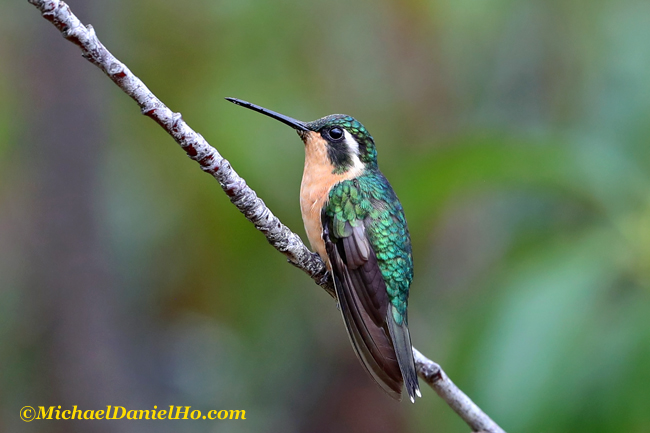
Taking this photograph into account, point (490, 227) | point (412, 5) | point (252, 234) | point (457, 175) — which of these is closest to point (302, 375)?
point (252, 234)

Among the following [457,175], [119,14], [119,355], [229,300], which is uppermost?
[119,14]

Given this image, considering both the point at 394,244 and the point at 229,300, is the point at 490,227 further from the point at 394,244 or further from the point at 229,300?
the point at 394,244

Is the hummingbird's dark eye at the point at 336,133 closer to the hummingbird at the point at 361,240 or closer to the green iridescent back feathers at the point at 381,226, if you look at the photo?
the hummingbird at the point at 361,240

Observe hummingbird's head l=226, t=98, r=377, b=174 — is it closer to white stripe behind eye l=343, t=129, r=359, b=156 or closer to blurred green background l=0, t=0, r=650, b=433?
white stripe behind eye l=343, t=129, r=359, b=156

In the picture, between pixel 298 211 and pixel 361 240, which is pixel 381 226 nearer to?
pixel 361 240

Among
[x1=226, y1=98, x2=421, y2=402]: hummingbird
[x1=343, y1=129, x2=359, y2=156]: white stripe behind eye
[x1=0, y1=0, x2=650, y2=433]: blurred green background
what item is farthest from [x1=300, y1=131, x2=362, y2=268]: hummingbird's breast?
[x1=0, y1=0, x2=650, y2=433]: blurred green background

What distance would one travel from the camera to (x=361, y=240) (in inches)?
118

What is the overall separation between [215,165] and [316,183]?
1.17m

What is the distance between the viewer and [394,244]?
10.3 feet

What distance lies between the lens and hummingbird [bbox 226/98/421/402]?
2.66 m

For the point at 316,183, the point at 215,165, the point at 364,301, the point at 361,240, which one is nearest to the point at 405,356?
the point at 364,301

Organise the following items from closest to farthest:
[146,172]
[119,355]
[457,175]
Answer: [457,175] < [119,355] < [146,172]

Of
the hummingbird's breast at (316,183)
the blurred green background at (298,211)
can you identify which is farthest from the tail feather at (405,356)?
the blurred green background at (298,211)

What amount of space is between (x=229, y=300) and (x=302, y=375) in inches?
48.9
